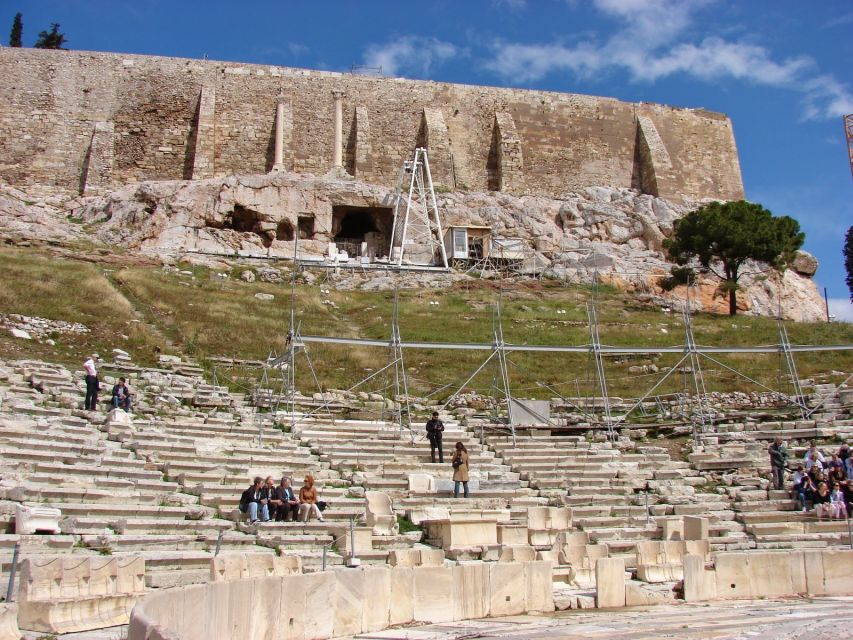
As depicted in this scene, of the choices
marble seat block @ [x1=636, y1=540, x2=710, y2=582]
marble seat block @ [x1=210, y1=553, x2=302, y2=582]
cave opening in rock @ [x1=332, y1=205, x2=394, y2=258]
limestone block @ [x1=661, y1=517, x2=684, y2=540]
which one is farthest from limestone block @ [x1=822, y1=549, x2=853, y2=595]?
cave opening in rock @ [x1=332, y1=205, x2=394, y2=258]

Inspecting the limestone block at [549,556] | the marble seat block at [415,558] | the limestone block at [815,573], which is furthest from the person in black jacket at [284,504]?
the limestone block at [815,573]

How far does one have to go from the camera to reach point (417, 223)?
36.1 m

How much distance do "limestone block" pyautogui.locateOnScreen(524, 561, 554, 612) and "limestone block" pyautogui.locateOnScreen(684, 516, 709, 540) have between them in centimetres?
359

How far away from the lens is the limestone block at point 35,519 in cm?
870

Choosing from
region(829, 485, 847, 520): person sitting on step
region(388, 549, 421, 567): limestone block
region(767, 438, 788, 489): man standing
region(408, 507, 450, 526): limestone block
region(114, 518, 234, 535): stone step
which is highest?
region(767, 438, 788, 489): man standing

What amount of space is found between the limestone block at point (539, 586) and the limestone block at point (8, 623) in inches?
178

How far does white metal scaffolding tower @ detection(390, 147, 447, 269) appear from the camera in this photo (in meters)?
35.1

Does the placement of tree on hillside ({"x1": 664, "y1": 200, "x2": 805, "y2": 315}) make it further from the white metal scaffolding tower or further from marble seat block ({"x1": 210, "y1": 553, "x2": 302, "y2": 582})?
marble seat block ({"x1": 210, "y1": 553, "x2": 302, "y2": 582})

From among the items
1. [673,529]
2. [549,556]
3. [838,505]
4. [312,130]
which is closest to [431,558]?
[549,556]

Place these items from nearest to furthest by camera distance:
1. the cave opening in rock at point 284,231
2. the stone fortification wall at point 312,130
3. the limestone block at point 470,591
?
the limestone block at point 470,591
the cave opening in rock at point 284,231
the stone fortification wall at point 312,130

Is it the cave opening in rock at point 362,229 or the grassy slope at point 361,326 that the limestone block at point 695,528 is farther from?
the cave opening in rock at point 362,229

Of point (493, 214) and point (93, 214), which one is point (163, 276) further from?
point (493, 214)

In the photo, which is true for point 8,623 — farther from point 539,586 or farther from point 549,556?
point 549,556

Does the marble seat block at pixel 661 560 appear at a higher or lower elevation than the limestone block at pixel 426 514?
lower
